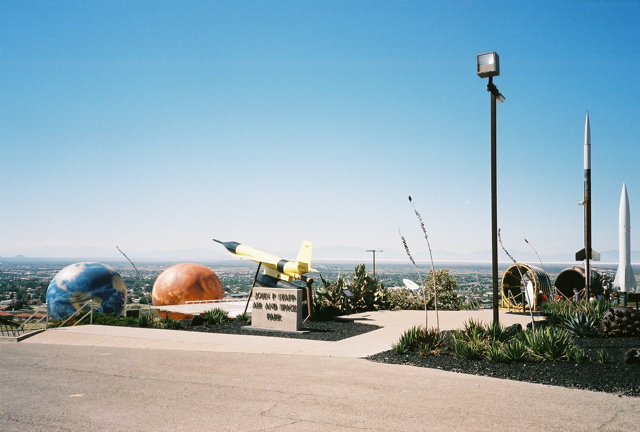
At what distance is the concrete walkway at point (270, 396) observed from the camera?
20.0ft

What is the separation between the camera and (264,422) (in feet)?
20.1

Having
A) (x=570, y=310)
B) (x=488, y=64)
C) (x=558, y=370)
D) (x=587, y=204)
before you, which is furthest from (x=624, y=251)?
(x=558, y=370)

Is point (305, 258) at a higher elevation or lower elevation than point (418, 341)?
higher

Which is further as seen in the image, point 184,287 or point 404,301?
point 184,287

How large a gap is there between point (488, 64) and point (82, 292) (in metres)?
20.2

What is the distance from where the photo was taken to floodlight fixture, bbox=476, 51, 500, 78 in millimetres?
11695

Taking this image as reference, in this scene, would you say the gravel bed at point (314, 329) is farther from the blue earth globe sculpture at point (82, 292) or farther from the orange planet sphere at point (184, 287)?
the blue earth globe sculpture at point (82, 292)

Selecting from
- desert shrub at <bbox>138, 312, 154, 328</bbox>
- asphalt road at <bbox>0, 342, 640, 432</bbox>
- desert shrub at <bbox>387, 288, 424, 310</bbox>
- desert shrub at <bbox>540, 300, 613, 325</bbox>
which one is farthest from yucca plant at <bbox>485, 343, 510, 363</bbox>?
desert shrub at <bbox>387, 288, 424, 310</bbox>

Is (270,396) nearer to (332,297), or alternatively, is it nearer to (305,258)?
(305,258)

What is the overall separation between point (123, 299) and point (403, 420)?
2153 cm

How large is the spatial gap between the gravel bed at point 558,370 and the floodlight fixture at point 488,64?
6.25m

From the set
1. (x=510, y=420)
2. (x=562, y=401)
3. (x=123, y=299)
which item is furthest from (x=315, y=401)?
(x=123, y=299)

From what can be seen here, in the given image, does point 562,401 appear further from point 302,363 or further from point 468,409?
point 302,363

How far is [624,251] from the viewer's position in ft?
104
